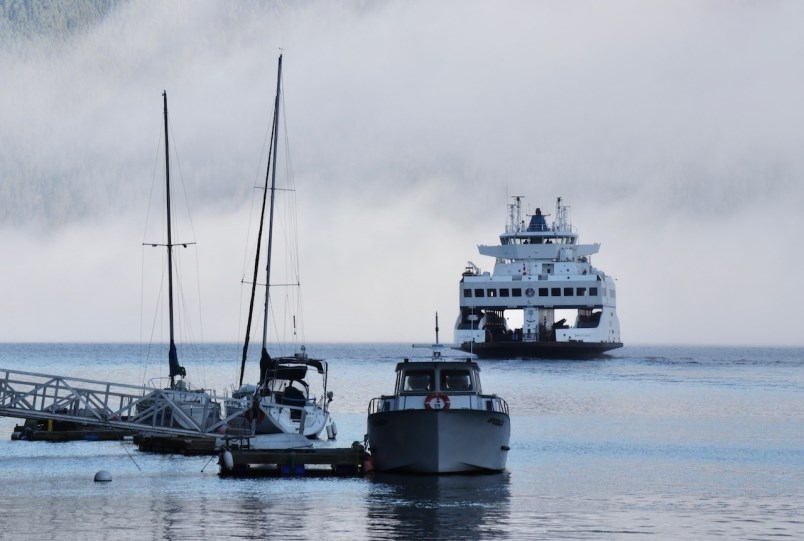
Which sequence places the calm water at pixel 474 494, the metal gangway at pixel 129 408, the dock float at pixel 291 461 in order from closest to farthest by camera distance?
the calm water at pixel 474 494 < the dock float at pixel 291 461 < the metal gangway at pixel 129 408

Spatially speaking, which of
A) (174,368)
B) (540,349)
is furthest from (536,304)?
(174,368)

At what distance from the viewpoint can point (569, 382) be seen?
11356 cm

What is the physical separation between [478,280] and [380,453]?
396ft

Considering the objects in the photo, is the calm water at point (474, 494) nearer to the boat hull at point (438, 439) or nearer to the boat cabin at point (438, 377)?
the boat hull at point (438, 439)

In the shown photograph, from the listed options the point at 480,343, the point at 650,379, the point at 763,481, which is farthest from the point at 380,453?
the point at 480,343

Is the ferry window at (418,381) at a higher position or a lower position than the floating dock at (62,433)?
higher

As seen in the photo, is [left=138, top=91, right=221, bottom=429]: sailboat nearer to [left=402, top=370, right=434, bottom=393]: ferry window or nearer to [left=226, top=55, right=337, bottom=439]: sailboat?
[left=226, top=55, right=337, bottom=439]: sailboat

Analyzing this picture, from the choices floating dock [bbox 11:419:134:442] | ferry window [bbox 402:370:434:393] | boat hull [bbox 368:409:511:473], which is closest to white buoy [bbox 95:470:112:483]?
boat hull [bbox 368:409:511:473]

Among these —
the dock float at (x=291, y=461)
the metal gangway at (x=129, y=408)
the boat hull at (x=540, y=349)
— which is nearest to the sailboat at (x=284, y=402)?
the metal gangway at (x=129, y=408)

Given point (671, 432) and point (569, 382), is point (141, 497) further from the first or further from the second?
point (569, 382)

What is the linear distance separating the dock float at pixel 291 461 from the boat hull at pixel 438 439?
0.73 m

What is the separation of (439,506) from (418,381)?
7186mm

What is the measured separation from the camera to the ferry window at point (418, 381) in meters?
39.9

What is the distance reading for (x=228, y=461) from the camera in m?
39.9
